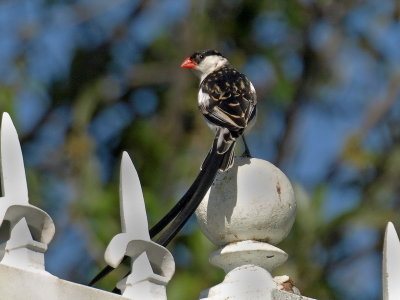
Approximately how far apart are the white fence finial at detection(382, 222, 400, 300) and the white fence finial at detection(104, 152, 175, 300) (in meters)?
0.56

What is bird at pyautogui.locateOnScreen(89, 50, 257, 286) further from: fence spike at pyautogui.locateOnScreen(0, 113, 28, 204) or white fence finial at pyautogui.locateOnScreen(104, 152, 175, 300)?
fence spike at pyautogui.locateOnScreen(0, 113, 28, 204)

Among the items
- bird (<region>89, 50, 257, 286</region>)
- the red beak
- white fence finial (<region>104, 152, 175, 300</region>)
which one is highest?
the red beak

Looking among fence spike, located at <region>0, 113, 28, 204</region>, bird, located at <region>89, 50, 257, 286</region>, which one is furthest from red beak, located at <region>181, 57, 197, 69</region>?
fence spike, located at <region>0, 113, 28, 204</region>

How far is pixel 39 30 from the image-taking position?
36.0 feet

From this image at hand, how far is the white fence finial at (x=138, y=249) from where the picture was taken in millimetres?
3418

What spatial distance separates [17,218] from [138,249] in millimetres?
312

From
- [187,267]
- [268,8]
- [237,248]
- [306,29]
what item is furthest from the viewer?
[306,29]

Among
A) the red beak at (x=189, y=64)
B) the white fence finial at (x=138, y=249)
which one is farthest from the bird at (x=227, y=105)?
the white fence finial at (x=138, y=249)

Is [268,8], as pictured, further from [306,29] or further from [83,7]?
[83,7]

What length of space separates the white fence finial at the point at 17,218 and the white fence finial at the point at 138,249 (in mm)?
196

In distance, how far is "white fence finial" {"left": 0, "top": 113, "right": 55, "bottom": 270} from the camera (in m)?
3.29

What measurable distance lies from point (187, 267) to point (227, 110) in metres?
3.26

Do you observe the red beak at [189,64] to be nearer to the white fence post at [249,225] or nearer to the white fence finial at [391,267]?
the white fence post at [249,225]

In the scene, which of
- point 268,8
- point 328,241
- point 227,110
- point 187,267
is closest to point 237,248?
point 227,110
